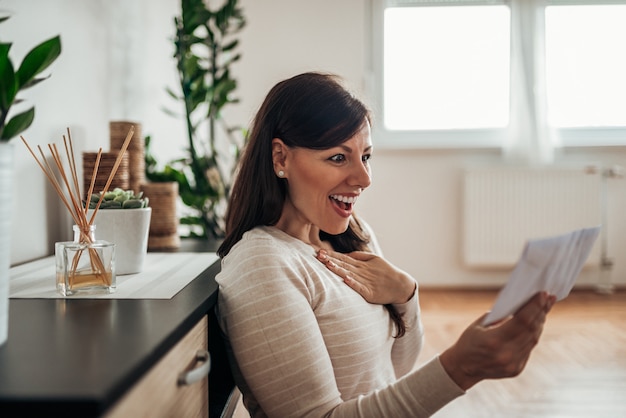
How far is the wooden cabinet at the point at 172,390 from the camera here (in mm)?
611

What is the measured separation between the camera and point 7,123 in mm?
705

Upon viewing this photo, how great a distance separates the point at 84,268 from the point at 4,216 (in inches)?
12.7

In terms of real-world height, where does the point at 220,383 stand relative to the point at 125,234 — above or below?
below

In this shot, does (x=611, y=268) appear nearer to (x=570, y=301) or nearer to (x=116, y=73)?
(x=570, y=301)

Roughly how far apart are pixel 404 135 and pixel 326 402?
3.61 meters

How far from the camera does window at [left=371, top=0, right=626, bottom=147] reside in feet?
14.0

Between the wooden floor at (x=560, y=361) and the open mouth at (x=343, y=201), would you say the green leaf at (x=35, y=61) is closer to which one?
the open mouth at (x=343, y=201)

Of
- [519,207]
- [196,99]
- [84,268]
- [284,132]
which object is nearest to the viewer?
[84,268]

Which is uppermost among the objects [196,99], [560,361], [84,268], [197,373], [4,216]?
[196,99]

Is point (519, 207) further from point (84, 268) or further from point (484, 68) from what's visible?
point (84, 268)

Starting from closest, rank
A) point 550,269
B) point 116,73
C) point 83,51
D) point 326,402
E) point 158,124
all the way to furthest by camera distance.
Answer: point 550,269
point 326,402
point 83,51
point 116,73
point 158,124

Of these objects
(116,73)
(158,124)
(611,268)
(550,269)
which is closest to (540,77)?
(611,268)

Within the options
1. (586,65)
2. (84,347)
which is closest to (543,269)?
(84,347)

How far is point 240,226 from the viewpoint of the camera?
3.84ft
